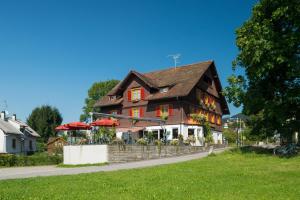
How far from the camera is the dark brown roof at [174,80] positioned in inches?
1843

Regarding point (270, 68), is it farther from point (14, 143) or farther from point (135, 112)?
point (14, 143)

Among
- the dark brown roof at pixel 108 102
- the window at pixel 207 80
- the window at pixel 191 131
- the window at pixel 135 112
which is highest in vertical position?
the window at pixel 207 80

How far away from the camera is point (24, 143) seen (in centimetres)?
6488

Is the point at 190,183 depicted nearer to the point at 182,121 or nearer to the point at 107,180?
the point at 107,180

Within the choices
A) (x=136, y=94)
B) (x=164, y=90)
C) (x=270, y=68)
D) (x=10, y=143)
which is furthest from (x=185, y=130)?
(x=10, y=143)

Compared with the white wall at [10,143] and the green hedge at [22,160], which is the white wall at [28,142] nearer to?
the white wall at [10,143]

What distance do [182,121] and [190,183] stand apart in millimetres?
31887

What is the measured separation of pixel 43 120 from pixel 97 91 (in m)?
14.7

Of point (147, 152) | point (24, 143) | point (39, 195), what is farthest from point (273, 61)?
point (24, 143)

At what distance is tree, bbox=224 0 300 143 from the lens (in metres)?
25.9

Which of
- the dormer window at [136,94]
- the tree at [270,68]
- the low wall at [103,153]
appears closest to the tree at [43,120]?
the dormer window at [136,94]

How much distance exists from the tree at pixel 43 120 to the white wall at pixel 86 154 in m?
50.2

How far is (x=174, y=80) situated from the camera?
4981cm

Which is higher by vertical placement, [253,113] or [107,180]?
[253,113]
